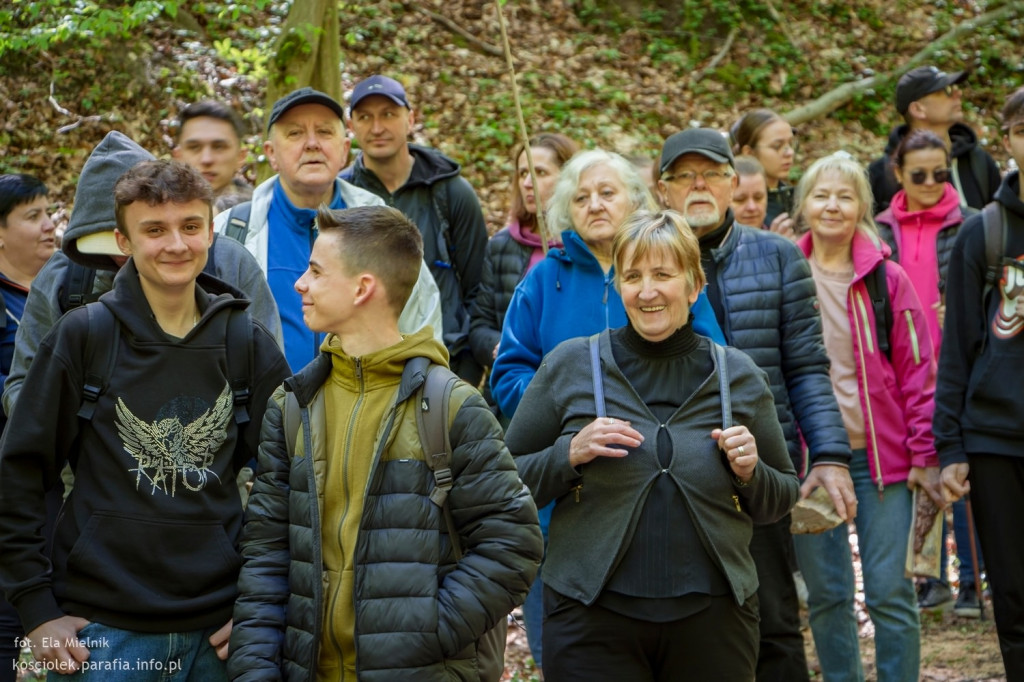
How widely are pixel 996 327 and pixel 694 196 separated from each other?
1547 mm

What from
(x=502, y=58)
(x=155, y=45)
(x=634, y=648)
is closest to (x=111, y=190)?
(x=634, y=648)

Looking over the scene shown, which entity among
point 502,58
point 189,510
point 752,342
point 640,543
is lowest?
point 640,543

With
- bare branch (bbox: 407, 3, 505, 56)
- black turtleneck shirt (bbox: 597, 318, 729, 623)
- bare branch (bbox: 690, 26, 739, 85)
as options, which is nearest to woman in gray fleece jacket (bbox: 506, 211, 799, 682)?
black turtleneck shirt (bbox: 597, 318, 729, 623)

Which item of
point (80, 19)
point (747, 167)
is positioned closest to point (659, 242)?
point (747, 167)

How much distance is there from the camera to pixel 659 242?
3936mm

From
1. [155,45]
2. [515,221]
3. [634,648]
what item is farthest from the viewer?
[155,45]

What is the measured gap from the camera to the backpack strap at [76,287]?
3.88 metres

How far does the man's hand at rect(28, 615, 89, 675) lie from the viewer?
3268 millimetres

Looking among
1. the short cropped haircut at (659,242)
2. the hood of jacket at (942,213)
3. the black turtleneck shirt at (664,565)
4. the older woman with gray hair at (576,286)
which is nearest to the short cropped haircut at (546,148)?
the older woman with gray hair at (576,286)

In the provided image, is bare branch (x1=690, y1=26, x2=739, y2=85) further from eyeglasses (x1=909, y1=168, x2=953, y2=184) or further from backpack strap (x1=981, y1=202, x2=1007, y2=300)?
backpack strap (x1=981, y1=202, x2=1007, y2=300)

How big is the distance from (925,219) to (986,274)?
5.43 ft

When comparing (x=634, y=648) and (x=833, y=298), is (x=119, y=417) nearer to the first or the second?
(x=634, y=648)

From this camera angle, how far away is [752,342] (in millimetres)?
4844

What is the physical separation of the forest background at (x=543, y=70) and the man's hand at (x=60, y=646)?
5.63 meters
